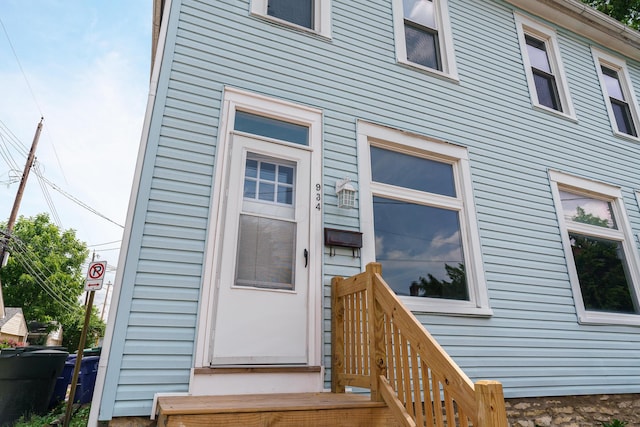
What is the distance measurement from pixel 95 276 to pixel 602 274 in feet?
21.2

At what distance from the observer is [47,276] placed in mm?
25172

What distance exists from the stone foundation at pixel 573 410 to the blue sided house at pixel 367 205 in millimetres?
108

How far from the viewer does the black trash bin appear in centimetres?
424

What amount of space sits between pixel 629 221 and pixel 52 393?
7988 millimetres

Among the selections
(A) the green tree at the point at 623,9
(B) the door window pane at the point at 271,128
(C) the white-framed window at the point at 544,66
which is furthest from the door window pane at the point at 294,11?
(A) the green tree at the point at 623,9

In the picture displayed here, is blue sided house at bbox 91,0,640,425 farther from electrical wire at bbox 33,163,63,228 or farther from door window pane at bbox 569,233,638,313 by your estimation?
electrical wire at bbox 33,163,63,228

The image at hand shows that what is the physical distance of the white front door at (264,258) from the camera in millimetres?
2674

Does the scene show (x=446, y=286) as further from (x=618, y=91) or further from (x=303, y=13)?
(x=618, y=91)

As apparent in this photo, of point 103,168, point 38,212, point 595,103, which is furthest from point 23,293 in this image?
point 595,103

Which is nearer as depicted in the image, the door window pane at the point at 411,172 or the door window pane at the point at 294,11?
the door window pane at the point at 411,172

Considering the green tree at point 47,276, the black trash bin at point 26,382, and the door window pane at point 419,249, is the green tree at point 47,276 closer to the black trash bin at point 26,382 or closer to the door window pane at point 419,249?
the black trash bin at point 26,382

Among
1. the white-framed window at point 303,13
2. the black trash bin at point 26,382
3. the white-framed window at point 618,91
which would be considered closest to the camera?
the white-framed window at point 303,13

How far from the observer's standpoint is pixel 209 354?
254 cm

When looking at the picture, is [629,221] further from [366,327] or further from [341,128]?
[366,327]
